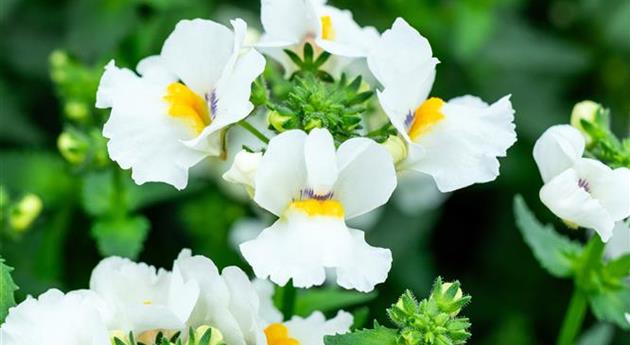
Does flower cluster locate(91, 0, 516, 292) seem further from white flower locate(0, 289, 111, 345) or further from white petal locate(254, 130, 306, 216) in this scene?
white flower locate(0, 289, 111, 345)

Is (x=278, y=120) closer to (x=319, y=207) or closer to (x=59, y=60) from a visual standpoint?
(x=319, y=207)

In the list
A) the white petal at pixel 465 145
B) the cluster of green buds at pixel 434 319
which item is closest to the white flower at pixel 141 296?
the cluster of green buds at pixel 434 319

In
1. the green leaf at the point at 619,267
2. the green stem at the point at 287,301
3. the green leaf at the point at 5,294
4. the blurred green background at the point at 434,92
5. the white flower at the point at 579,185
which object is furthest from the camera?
the blurred green background at the point at 434,92

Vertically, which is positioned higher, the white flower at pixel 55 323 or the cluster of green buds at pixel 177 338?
the white flower at pixel 55 323

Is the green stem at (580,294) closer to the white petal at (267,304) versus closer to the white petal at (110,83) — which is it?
the white petal at (267,304)

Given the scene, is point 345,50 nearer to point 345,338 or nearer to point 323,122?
point 323,122

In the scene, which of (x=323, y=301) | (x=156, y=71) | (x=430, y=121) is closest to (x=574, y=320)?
(x=323, y=301)

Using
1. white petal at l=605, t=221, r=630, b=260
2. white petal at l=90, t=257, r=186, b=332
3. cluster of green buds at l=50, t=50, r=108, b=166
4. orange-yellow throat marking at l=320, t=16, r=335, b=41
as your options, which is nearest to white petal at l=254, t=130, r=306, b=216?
white petal at l=90, t=257, r=186, b=332
